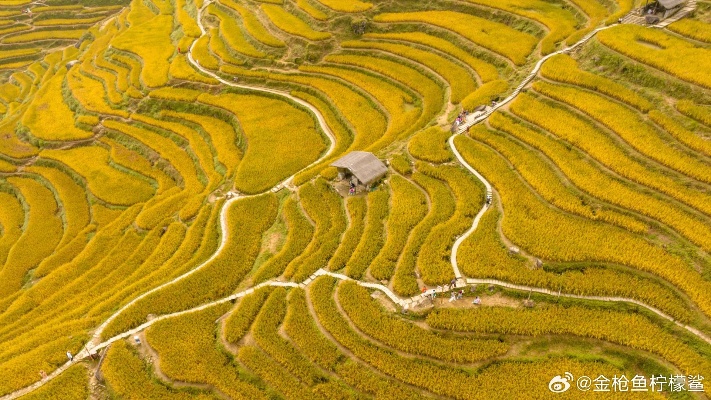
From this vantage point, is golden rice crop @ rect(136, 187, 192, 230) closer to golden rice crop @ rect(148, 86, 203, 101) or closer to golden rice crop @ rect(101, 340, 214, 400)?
golden rice crop @ rect(101, 340, 214, 400)

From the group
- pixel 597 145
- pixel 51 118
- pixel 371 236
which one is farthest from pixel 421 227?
pixel 51 118

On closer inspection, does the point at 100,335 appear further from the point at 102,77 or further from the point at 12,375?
the point at 102,77

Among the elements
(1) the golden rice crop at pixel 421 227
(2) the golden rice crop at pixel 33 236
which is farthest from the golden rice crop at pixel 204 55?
(1) the golden rice crop at pixel 421 227

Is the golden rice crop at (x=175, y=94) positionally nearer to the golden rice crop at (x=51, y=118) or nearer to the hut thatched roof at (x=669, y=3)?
the golden rice crop at (x=51, y=118)

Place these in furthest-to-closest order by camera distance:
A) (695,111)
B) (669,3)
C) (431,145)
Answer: (669,3) < (431,145) < (695,111)

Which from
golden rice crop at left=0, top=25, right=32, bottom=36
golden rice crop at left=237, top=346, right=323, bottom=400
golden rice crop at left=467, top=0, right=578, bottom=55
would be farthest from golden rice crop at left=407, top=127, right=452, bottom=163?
golden rice crop at left=0, top=25, right=32, bottom=36

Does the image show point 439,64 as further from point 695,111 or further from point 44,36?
point 44,36

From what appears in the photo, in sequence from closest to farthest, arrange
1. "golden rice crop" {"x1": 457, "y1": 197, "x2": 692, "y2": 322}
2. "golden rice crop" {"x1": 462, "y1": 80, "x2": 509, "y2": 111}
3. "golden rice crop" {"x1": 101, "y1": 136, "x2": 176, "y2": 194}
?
"golden rice crop" {"x1": 457, "y1": 197, "x2": 692, "y2": 322}
"golden rice crop" {"x1": 462, "y1": 80, "x2": 509, "y2": 111}
"golden rice crop" {"x1": 101, "y1": 136, "x2": 176, "y2": 194}
